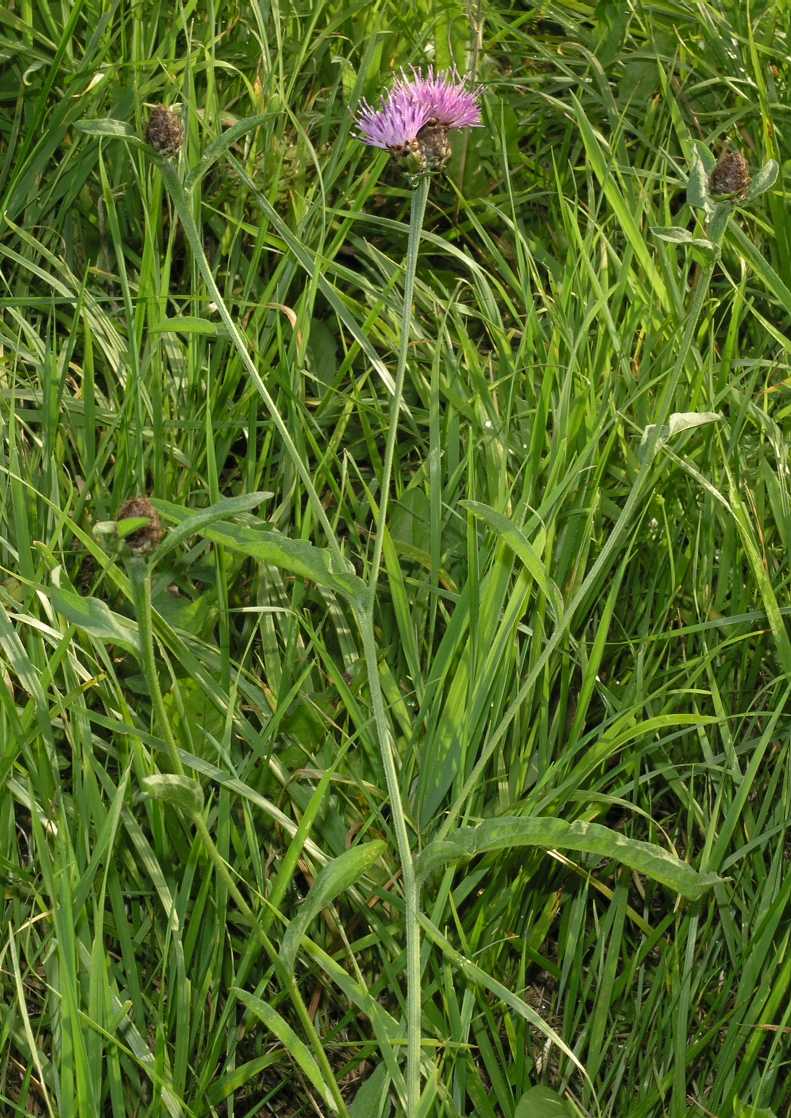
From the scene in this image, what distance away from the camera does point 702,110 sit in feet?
8.29

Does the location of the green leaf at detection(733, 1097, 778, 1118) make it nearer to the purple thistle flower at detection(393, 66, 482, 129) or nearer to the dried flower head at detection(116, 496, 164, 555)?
the dried flower head at detection(116, 496, 164, 555)

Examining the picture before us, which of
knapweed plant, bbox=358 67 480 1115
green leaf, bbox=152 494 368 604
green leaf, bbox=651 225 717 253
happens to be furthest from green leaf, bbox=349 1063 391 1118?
green leaf, bbox=651 225 717 253

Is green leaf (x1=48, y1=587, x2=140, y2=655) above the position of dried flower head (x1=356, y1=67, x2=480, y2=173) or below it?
below

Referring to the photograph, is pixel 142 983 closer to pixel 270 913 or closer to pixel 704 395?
pixel 270 913

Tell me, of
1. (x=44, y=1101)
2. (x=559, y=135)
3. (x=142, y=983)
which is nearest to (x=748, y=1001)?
(x=142, y=983)

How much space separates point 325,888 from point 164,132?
2.60 ft

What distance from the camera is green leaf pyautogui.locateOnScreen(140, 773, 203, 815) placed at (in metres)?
1.17

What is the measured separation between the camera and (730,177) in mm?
1461

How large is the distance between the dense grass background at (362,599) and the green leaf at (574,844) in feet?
0.28

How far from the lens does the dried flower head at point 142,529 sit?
109cm

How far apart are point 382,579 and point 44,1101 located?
0.82m

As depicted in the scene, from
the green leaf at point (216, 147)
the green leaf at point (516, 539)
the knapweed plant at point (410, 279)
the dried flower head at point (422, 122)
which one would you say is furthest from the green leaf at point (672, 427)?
the green leaf at point (216, 147)

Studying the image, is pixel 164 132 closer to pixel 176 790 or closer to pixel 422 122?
pixel 422 122

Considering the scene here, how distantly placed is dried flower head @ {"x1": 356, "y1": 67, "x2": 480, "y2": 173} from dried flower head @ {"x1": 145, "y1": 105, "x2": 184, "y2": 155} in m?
0.25
